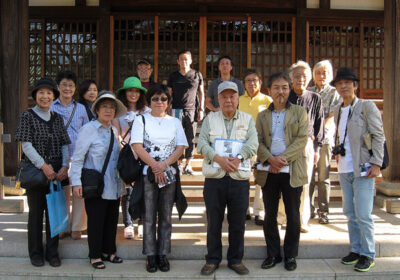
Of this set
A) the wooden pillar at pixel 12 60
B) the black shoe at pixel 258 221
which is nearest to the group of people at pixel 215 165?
the black shoe at pixel 258 221

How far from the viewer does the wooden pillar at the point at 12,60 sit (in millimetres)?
5645

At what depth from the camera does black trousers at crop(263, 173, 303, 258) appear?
3686 mm

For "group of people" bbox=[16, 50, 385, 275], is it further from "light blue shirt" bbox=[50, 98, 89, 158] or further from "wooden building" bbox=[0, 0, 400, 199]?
"wooden building" bbox=[0, 0, 400, 199]

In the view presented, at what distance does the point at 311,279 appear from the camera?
364 centimetres

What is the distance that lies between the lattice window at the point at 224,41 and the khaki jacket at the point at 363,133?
4965 mm

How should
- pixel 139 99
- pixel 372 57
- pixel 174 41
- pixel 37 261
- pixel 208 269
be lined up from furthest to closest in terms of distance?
pixel 372 57
pixel 174 41
pixel 139 99
pixel 37 261
pixel 208 269

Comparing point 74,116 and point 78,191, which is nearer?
point 78,191

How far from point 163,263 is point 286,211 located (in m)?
1.31

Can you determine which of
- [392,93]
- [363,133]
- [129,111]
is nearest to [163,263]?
[129,111]

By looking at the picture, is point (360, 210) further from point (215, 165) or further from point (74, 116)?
point (74, 116)

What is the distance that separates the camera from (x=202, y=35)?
830 centimetres

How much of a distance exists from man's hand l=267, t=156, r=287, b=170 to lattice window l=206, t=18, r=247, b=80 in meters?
5.04

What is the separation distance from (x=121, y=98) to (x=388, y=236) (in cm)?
342

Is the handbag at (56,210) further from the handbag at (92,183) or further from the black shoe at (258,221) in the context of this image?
the black shoe at (258,221)
